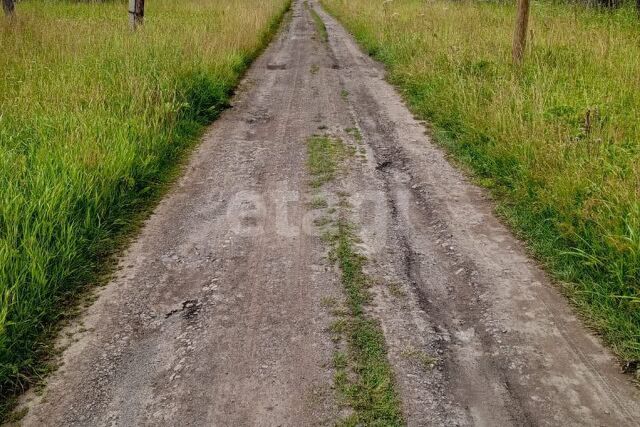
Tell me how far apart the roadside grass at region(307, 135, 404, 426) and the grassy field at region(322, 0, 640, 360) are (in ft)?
4.86

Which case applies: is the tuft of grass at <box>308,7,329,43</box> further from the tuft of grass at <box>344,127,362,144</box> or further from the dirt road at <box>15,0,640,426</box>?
the dirt road at <box>15,0,640,426</box>

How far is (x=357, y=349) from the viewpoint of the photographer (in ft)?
10.4

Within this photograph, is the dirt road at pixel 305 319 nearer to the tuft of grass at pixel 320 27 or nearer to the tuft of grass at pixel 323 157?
the tuft of grass at pixel 323 157

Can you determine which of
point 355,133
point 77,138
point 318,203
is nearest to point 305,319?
point 318,203

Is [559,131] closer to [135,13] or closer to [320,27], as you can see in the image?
[135,13]

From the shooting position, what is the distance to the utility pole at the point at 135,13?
39.9ft

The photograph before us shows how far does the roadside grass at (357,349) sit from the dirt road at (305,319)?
0.07 metres

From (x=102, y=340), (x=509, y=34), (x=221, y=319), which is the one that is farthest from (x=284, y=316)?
(x=509, y=34)

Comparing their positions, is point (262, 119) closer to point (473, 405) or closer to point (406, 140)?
point (406, 140)

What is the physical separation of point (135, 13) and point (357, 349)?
1169cm

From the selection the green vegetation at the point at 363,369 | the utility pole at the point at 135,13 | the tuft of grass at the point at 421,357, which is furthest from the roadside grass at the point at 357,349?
the utility pole at the point at 135,13

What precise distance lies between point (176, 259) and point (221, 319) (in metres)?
0.99

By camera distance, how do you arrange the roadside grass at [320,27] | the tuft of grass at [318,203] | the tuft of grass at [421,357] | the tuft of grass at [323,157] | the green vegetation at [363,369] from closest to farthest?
1. the green vegetation at [363,369]
2. the tuft of grass at [421,357]
3. the tuft of grass at [318,203]
4. the tuft of grass at [323,157]
5. the roadside grass at [320,27]

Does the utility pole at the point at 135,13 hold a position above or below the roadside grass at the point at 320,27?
below
